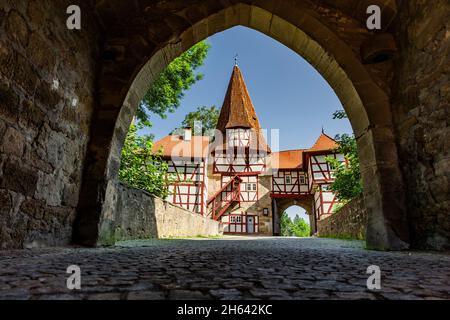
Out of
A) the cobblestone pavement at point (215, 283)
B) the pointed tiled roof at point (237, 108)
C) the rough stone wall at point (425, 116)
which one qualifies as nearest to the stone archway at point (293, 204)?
the pointed tiled roof at point (237, 108)

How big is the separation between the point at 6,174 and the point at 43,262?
81 centimetres

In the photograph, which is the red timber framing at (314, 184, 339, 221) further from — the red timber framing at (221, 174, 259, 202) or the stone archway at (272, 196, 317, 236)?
the red timber framing at (221, 174, 259, 202)

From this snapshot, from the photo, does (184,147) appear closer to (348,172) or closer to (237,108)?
(237,108)

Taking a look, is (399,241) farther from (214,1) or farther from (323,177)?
(323,177)

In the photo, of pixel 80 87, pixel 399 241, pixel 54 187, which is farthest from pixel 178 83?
pixel 399 241

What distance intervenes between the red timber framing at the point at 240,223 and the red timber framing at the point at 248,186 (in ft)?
4.37

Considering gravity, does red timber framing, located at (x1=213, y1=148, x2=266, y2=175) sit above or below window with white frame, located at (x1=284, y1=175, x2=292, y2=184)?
above

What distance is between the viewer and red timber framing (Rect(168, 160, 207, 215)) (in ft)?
61.1

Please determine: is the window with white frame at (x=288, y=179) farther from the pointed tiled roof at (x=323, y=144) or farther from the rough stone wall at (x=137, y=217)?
the rough stone wall at (x=137, y=217)

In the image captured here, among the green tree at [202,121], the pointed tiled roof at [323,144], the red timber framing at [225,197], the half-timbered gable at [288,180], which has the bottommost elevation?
the red timber framing at [225,197]

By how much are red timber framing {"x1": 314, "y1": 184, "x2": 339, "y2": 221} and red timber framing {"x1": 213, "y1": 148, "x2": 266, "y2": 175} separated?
4842 mm

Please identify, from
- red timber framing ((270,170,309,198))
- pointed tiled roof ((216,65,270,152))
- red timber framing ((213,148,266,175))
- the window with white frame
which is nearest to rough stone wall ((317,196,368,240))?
red timber framing ((213,148,266,175))

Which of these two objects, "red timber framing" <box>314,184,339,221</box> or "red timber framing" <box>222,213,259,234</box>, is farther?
"red timber framing" <box>222,213,259,234</box>

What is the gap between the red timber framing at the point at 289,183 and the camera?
2209 cm
